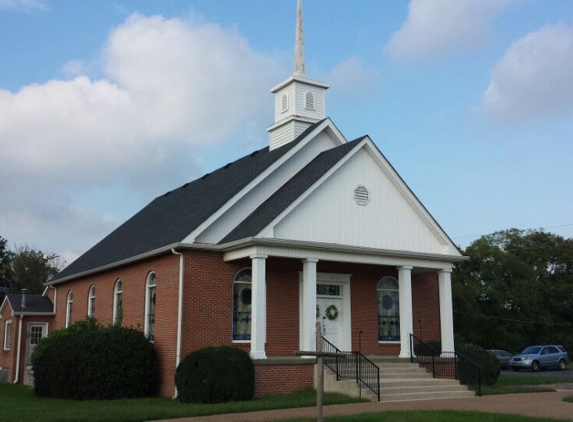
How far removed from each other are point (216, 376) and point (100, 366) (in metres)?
4.08

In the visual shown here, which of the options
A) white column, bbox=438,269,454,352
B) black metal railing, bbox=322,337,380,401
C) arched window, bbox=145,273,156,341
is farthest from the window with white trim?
white column, bbox=438,269,454,352

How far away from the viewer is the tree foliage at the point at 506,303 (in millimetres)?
53969

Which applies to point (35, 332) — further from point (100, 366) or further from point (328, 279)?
point (328, 279)

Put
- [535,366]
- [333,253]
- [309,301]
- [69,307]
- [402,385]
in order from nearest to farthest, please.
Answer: [402,385] < [309,301] < [333,253] < [69,307] < [535,366]

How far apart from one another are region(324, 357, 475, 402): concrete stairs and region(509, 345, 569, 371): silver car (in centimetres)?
2130

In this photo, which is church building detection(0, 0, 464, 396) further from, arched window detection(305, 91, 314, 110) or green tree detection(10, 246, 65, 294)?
green tree detection(10, 246, 65, 294)

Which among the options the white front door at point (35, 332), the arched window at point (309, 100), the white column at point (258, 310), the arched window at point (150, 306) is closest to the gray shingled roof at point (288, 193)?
the white column at point (258, 310)

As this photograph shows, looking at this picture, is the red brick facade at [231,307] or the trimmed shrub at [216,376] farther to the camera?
the red brick facade at [231,307]

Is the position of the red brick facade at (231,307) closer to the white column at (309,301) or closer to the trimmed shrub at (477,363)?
the white column at (309,301)

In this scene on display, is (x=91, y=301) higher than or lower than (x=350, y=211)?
lower

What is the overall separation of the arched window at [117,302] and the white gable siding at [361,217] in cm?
811

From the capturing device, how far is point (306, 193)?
779 inches

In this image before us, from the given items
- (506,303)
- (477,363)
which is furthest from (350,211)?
(506,303)

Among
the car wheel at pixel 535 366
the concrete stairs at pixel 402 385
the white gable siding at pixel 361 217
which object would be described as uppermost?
the white gable siding at pixel 361 217
